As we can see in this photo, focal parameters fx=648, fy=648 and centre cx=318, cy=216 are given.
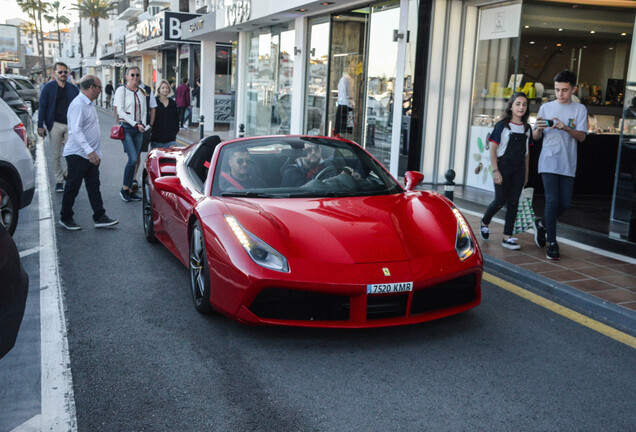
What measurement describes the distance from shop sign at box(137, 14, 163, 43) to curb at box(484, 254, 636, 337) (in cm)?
2774

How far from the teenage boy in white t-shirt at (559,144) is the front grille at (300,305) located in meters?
3.32

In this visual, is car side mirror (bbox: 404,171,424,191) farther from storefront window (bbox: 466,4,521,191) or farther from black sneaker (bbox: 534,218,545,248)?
storefront window (bbox: 466,4,521,191)

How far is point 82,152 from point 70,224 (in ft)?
2.84

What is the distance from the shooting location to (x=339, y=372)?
12.3 feet

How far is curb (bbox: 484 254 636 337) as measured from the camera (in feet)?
15.8

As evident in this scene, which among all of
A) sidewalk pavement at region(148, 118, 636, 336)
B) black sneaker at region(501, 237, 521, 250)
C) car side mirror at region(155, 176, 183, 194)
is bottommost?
sidewalk pavement at region(148, 118, 636, 336)

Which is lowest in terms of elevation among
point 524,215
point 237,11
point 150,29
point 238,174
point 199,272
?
point 199,272

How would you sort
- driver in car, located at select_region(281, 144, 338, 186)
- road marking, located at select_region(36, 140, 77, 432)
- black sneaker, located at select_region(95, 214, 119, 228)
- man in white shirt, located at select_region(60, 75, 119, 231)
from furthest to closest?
black sneaker, located at select_region(95, 214, 119, 228), man in white shirt, located at select_region(60, 75, 119, 231), driver in car, located at select_region(281, 144, 338, 186), road marking, located at select_region(36, 140, 77, 432)

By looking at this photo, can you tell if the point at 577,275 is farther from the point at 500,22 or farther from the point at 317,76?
the point at 317,76

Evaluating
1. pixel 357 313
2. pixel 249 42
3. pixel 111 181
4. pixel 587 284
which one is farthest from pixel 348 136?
pixel 357 313

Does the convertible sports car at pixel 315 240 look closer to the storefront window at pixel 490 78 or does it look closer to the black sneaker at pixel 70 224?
the black sneaker at pixel 70 224

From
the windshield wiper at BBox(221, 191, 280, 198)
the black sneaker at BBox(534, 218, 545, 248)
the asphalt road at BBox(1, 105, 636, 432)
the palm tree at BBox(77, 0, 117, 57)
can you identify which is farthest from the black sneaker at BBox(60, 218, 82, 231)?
the palm tree at BBox(77, 0, 117, 57)

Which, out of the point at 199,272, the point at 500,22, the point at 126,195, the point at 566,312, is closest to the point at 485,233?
the point at 566,312

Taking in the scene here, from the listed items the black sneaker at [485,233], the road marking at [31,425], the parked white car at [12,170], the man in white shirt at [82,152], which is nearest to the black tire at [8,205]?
the parked white car at [12,170]
